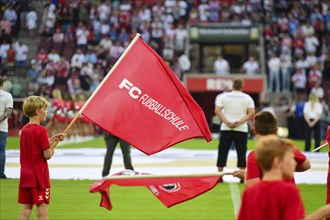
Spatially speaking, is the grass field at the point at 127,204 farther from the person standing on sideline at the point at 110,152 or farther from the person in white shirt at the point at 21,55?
the person in white shirt at the point at 21,55

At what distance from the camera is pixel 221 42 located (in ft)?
151

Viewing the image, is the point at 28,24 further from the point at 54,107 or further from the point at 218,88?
the point at 54,107

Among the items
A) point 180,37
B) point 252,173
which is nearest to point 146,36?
point 180,37

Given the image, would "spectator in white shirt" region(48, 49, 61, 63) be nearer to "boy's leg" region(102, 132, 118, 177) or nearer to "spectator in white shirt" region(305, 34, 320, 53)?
"spectator in white shirt" region(305, 34, 320, 53)

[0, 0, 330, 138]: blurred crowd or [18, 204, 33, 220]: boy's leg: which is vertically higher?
[0, 0, 330, 138]: blurred crowd

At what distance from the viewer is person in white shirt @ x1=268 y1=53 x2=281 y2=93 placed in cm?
4075

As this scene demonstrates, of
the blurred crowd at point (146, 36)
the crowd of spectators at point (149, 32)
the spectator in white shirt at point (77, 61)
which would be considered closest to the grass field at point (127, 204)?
the blurred crowd at point (146, 36)

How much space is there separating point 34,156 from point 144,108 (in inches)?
49.5

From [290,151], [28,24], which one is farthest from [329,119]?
[290,151]

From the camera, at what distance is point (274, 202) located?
5871 mm

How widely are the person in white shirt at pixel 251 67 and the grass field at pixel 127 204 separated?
26.1 meters

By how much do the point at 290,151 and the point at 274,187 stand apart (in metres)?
0.27

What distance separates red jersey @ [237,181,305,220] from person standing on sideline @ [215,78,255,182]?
10.3m

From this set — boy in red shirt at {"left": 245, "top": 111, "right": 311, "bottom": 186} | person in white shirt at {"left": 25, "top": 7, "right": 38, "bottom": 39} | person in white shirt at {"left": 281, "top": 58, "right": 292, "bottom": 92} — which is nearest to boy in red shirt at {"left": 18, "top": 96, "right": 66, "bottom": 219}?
boy in red shirt at {"left": 245, "top": 111, "right": 311, "bottom": 186}
